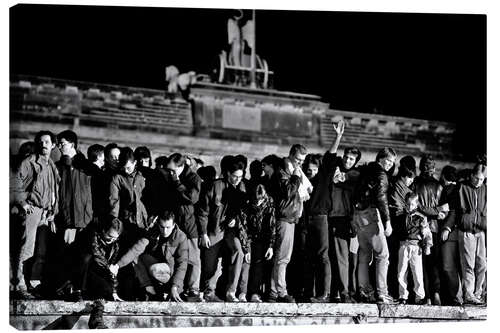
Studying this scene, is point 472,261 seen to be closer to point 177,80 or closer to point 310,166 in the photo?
point 310,166

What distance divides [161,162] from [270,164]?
124cm

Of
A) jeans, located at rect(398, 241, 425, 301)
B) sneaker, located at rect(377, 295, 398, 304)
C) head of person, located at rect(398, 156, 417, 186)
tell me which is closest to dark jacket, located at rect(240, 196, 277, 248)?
sneaker, located at rect(377, 295, 398, 304)

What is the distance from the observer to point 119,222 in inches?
486

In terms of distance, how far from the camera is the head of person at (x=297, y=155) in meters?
13.3

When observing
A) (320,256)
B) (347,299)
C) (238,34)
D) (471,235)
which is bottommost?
(347,299)

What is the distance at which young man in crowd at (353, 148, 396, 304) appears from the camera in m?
13.4

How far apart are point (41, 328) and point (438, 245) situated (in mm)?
4626

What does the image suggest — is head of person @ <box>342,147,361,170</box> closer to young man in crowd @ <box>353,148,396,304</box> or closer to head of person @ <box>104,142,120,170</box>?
young man in crowd @ <box>353,148,396,304</box>

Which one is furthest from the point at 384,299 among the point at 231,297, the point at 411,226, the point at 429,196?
the point at 231,297

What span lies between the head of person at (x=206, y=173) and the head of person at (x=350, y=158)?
1504 millimetres

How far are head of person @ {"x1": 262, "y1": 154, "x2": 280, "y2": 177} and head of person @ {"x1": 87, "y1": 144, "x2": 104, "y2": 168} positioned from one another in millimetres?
1821

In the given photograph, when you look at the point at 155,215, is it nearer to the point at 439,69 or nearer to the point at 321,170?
the point at 321,170

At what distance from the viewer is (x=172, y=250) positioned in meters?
12.6

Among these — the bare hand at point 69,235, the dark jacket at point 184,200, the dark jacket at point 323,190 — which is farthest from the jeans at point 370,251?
the bare hand at point 69,235
